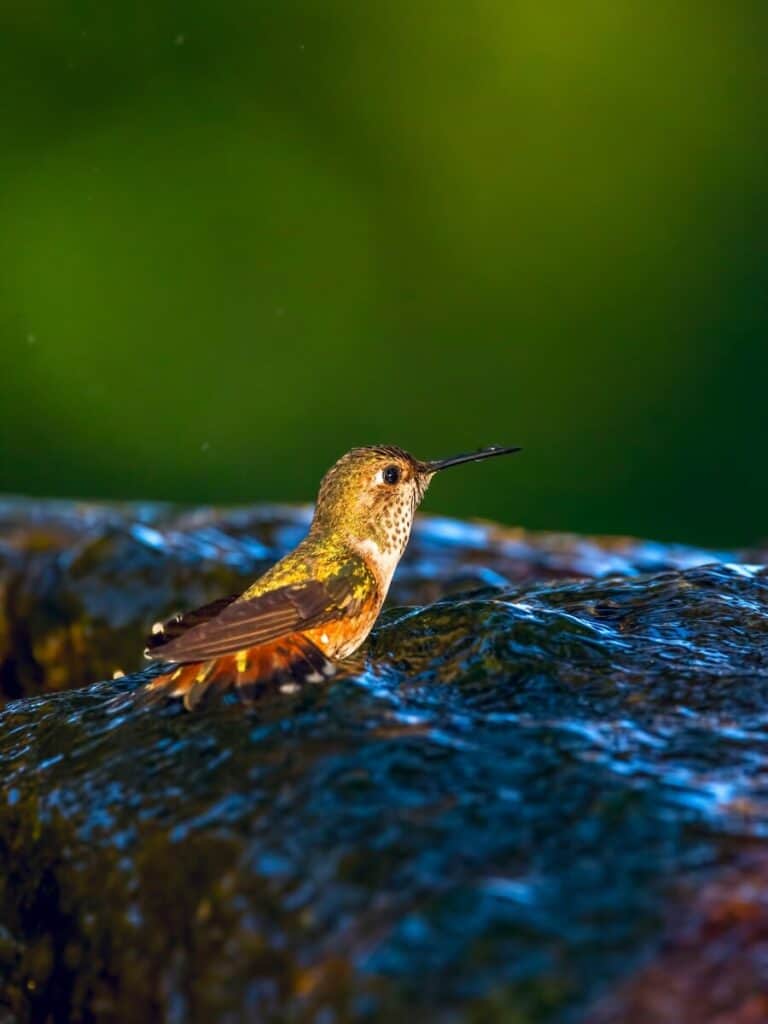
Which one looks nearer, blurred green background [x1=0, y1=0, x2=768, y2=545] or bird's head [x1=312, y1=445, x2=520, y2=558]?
bird's head [x1=312, y1=445, x2=520, y2=558]

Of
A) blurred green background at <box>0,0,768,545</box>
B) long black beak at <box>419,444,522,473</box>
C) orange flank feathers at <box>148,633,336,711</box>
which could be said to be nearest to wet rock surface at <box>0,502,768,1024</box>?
orange flank feathers at <box>148,633,336,711</box>

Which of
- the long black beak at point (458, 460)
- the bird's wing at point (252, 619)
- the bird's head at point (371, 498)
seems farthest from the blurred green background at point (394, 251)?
the bird's wing at point (252, 619)

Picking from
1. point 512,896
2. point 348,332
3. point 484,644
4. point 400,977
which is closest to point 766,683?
point 484,644

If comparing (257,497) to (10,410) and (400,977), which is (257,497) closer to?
(10,410)

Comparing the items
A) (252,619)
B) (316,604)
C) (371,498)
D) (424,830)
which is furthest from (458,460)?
(424,830)

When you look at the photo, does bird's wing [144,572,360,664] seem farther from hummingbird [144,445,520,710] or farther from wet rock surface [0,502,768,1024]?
wet rock surface [0,502,768,1024]

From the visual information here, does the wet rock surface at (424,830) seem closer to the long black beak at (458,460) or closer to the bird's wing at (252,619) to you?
the bird's wing at (252,619)
